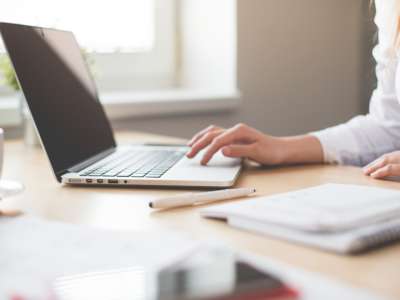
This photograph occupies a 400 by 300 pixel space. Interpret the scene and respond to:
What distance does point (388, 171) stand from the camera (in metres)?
0.92

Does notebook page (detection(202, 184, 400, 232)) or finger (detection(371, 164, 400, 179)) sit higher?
notebook page (detection(202, 184, 400, 232))

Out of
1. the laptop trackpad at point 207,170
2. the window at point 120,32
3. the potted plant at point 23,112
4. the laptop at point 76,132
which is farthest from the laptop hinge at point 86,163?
the window at point 120,32

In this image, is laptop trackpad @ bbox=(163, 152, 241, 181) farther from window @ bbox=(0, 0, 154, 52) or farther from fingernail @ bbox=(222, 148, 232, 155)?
window @ bbox=(0, 0, 154, 52)

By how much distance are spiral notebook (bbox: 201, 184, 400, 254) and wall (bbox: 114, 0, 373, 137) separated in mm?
1108

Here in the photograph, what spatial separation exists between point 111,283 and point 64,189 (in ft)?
1.50

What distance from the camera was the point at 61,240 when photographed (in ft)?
1.88

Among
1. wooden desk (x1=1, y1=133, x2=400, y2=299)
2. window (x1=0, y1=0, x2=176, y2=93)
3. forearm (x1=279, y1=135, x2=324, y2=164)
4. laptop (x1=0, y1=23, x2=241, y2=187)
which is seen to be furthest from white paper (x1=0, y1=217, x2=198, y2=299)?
window (x1=0, y1=0, x2=176, y2=93)

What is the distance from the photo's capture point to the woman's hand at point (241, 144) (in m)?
1.00

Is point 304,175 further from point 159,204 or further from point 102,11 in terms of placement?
point 102,11

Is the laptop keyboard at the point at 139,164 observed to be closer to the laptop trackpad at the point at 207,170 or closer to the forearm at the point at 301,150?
Answer: the laptop trackpad at the point at 207,170

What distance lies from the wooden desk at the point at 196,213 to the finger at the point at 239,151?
0.03 m

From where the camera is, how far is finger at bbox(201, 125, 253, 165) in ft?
3.24

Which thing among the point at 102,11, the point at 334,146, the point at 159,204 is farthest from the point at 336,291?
the point at 102,11

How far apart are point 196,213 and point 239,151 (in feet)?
1.05
